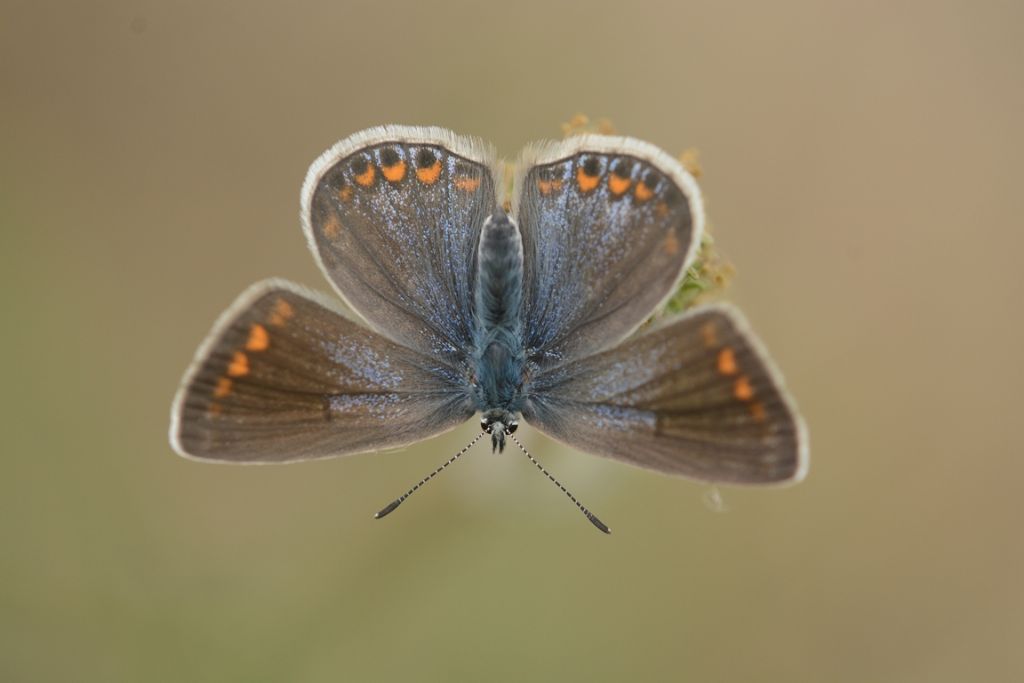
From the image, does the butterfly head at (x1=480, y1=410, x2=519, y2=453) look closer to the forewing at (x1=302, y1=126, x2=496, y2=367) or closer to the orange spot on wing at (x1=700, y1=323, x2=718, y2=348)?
the forewing at (x1=302, y1=126, x2=496, y2=367)

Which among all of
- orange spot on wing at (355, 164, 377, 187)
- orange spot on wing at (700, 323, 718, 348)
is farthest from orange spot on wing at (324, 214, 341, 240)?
orange spot on wing at (700, 323, 718, 348)

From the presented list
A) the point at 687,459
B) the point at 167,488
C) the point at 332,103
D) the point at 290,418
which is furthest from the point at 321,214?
the point at 332,103

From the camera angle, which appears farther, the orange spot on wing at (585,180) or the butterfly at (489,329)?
the orange spot on wing at (585,180)

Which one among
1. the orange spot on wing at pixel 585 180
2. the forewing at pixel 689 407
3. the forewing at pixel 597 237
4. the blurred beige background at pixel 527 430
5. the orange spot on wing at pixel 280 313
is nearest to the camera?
the forewing at pixel 689 407

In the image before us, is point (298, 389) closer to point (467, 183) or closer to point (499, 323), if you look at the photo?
point (499, 323)

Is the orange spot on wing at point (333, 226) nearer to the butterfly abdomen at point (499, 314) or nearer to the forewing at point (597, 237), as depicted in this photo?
the butterfly abdomen at point (499, 314)

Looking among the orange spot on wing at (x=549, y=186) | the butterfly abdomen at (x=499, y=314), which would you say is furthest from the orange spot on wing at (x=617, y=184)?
the butterfly abdomen at (x=499, y=314)
